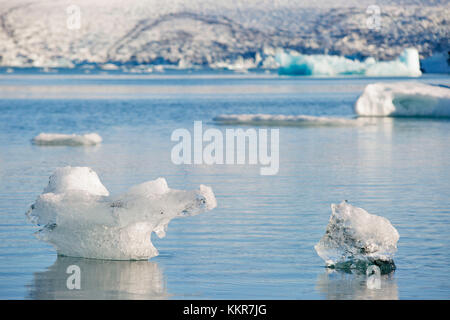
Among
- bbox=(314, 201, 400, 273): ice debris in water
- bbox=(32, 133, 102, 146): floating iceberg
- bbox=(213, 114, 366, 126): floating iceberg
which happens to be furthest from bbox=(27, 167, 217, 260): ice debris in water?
bbox=(213, 114, 366, 126): floating iceberg

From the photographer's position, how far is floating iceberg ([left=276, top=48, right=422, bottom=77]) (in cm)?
7806

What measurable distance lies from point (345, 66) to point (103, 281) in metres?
81.4

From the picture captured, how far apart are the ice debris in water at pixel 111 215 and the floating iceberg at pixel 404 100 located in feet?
72.7

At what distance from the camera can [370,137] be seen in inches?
883

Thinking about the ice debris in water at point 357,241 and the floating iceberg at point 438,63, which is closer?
the ice debris in water at point 357,241

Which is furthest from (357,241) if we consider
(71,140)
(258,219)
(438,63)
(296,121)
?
(438,63)

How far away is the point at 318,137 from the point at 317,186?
9697 mm

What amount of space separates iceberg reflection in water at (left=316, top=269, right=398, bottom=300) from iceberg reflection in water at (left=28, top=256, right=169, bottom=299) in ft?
4.09

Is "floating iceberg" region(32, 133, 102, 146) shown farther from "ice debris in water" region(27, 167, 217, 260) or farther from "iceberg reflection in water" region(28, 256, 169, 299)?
"iceberg reflection in water" region(28, 256, 169, 299)

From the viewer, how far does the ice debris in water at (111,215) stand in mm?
7395

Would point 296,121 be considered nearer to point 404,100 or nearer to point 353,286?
point 404,100

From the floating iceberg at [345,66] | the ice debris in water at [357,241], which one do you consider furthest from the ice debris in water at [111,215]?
the floating iceberg at [345,66]

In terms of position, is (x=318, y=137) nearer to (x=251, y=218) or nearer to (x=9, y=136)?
(x=9, y=136)

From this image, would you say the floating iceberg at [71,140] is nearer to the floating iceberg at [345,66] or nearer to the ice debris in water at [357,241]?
the ice debris in water at [357,241]
